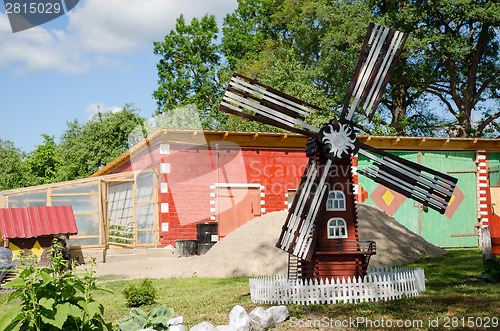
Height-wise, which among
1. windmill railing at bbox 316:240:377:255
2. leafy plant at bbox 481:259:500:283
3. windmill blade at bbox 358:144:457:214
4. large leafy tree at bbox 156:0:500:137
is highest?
large leafy tree at bbox 156:0:500:137

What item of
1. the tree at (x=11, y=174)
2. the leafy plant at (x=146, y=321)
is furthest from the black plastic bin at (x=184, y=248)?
the tree at (x=11, y=174)

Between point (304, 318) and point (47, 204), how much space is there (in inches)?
492

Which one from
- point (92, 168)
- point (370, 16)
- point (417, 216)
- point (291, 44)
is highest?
point (291, 44)

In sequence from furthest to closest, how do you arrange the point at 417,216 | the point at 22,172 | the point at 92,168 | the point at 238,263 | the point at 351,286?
the point at 22,172
the point at 92,168
the point at 417,216
the point at 238,263
the point at 351,286

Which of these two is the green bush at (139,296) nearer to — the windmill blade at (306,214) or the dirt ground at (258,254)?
the windmill blade at (306,214)

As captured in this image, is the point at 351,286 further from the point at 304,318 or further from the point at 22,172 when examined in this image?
the point at 22,172

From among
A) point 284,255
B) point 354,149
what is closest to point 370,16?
point 284,255

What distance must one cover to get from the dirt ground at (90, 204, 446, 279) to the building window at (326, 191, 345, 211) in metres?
4.59

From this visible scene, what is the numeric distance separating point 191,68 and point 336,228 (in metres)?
30.3

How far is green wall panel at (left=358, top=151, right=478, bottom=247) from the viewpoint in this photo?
21391 mm

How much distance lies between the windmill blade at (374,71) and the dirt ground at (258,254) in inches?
227

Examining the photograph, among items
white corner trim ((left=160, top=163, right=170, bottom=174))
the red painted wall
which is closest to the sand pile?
the red painted wall

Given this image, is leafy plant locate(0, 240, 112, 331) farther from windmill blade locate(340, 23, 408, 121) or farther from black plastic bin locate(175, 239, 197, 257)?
black plastic bin locate(175, 239, 197, 257)

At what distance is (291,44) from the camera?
36844mm
